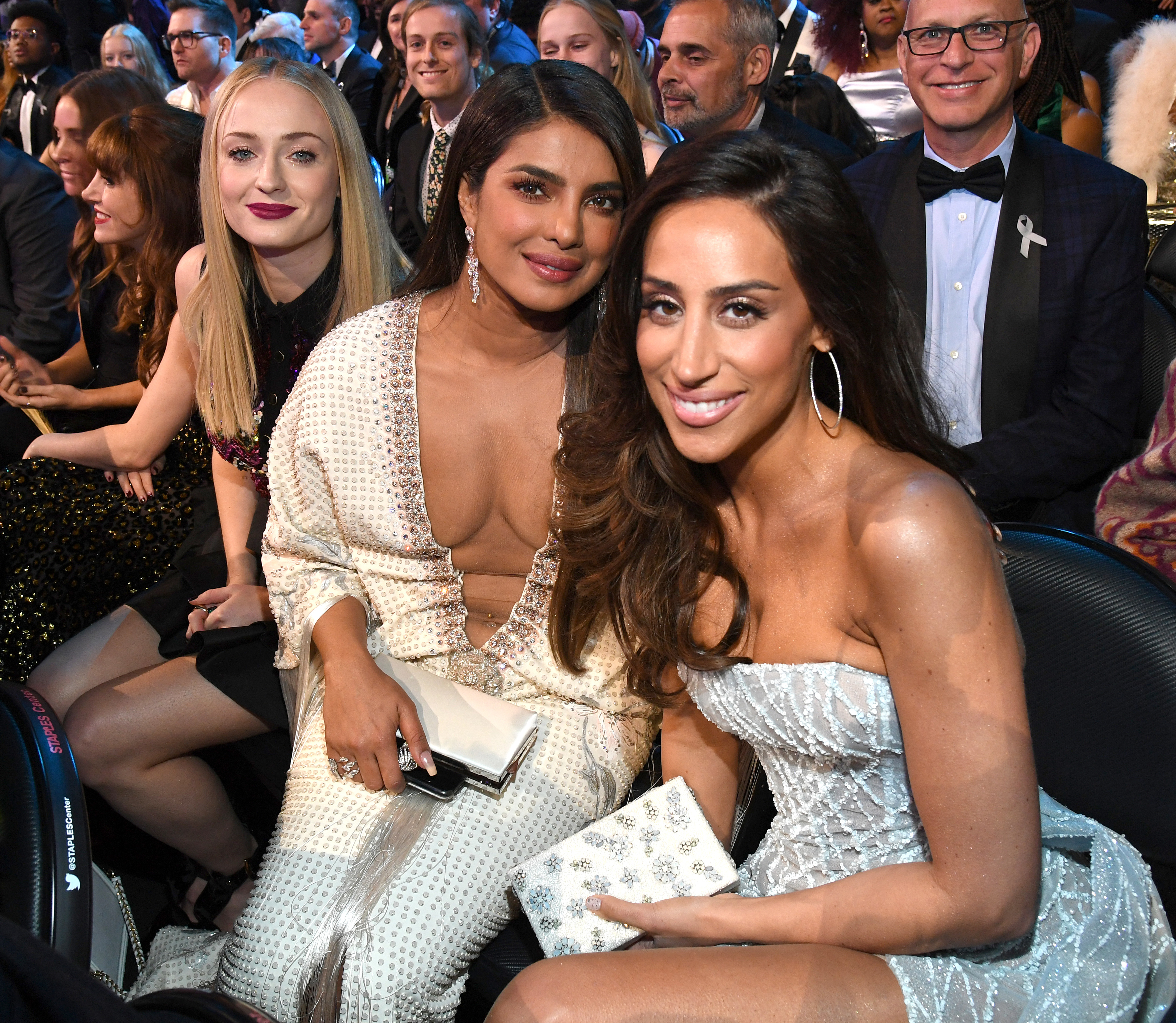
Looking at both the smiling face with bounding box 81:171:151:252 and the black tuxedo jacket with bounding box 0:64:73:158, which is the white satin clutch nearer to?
the smiling face with bounding box 81:171:151:252

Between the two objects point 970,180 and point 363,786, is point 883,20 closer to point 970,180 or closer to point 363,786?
point 970,180

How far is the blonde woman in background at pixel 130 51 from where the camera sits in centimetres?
578

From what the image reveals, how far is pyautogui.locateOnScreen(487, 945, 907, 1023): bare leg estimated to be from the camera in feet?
4.09

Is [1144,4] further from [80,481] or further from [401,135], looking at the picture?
[80,481]

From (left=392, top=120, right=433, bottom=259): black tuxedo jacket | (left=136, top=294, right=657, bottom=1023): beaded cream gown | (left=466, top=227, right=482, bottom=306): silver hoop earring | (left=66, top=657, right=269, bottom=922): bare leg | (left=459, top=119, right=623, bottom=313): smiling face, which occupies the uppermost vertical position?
(left=459, top=119, right=623, bottom=313): smiling face

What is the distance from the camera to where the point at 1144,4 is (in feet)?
14.2

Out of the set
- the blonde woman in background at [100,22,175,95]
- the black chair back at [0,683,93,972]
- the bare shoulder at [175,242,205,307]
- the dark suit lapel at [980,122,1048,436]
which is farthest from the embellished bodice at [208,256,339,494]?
the blonde woman in background at [100,22,175,95]

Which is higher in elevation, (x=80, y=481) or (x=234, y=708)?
(x=80, y=481)

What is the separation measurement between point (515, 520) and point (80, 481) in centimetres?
134

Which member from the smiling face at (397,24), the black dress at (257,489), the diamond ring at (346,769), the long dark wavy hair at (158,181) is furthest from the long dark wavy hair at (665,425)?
the smiling face at (397,24)

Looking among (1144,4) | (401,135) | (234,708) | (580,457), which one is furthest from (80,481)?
(1144,4)

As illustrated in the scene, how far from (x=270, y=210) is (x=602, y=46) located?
2.15 meters

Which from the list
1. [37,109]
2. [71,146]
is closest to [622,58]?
[71,146]

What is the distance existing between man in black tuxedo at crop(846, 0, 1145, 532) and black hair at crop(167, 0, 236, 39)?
4408 mm
